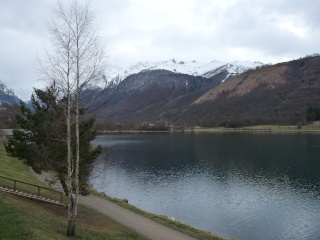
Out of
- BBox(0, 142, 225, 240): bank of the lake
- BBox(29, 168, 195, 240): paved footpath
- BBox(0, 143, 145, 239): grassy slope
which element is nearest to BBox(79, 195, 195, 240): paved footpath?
BBox(29, 168, 195, 240): paved footpath

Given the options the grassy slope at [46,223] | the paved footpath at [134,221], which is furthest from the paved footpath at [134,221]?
the grassy slope at [46,223]

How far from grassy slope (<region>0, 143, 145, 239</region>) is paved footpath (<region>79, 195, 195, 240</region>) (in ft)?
3.62

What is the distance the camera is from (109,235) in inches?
912

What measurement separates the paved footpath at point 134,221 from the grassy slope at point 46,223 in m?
1.10

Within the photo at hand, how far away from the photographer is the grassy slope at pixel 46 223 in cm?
1738

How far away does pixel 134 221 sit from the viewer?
29.7 m

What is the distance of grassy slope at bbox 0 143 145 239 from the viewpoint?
1738cm

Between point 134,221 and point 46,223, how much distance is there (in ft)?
31.7

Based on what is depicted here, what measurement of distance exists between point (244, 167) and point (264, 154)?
22665mm

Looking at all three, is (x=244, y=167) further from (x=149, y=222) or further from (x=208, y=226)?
(x=149, y=222)

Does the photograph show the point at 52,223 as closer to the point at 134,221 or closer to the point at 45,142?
the point at 45,142

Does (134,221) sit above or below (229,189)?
above

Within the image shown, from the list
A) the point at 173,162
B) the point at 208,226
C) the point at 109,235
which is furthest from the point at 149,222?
the point at 173,162

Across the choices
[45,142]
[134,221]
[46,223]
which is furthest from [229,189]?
[46,223]
